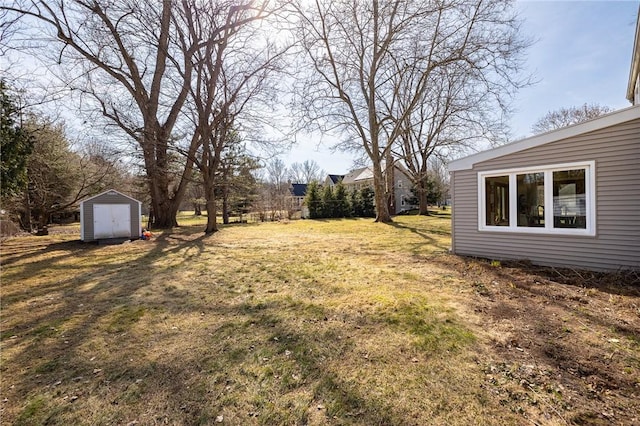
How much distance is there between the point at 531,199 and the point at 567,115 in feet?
96.1

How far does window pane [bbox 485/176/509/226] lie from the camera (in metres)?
6.60

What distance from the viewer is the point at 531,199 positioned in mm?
6215

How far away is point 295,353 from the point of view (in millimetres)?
2908

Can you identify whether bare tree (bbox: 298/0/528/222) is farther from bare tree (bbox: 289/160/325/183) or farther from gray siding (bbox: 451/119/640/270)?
bare tree (bbox: 289/160/325/183)

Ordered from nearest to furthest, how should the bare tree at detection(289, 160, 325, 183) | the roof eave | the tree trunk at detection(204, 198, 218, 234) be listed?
the roof eave < the tree trunk at detection(204, 198, 218, 234) < the bare tree at detection(289, 160, 325, 183)

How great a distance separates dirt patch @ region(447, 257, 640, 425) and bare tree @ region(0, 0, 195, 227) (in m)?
13.6

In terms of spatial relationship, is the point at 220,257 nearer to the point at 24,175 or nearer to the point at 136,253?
the point at 136,253

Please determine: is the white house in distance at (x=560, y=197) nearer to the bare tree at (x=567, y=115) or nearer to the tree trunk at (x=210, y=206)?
the tree trunk at (x=210, y=206)

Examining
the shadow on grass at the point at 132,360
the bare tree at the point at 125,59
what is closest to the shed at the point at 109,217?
the bare tree at the point at 125,59

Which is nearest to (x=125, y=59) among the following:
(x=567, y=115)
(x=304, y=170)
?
(x=567, y=115)

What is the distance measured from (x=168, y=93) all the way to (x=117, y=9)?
4.20 meters

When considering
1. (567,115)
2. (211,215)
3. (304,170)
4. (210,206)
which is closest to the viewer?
(210,206)

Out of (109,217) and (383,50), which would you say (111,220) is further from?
(383,50)

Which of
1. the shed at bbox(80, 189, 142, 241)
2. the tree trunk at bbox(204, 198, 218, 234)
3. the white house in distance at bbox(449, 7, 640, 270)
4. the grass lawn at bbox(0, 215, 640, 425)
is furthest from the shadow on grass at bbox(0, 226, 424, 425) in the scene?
the tree trunk at bbox(204, 198, 218, 234)
